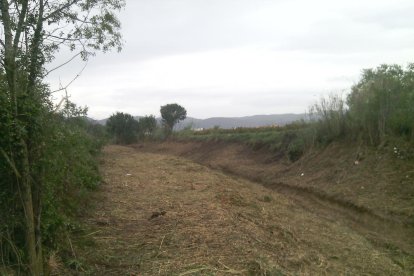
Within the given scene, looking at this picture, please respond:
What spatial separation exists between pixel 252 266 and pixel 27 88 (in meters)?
3.65

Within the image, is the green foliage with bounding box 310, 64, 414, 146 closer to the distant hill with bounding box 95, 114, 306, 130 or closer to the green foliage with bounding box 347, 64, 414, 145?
the green foliage with bounding box 347, 64, 414, 145

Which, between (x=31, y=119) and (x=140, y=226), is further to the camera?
(x=140, y=226)

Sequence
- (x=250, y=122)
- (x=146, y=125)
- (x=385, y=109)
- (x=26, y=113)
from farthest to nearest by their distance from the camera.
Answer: (x=250, y=122), (x=146, y=125), (x=385, y=109), (x=26, y=113)

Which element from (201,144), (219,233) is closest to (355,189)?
(219,233)

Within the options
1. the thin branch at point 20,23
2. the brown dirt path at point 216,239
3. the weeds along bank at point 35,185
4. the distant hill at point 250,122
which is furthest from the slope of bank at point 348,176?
the thin branch at point 20,23

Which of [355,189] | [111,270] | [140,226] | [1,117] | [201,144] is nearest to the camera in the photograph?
[1,117]

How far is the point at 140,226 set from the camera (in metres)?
7.79

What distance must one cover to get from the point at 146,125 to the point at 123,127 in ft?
8.55

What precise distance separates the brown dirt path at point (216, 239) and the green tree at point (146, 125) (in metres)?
36.2

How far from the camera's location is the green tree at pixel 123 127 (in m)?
48.1

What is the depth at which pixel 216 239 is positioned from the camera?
273 inches

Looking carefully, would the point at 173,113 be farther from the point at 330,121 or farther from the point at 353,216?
the point at 353,216

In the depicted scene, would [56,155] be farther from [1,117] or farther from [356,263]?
[356,263]

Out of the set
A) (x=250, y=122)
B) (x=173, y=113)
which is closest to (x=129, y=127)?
(x=173, y=113)
